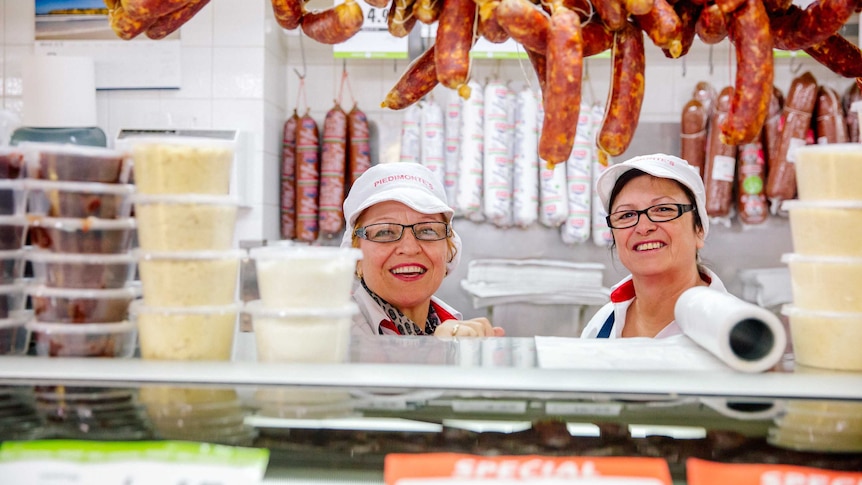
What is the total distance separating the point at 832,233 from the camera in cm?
108

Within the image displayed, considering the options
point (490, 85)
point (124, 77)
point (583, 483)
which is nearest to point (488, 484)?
point (583, 483)

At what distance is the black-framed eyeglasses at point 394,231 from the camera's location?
238cm

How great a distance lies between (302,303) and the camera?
3.44 ft

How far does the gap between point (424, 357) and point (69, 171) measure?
0.59m

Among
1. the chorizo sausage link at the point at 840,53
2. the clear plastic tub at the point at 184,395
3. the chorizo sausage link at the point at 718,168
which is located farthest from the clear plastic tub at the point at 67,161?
the chorizo sausage link at the point at 718,168

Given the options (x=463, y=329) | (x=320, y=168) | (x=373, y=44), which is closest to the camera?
(x=463, y=329)

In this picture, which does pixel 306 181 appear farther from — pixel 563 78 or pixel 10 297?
pixel 563 78

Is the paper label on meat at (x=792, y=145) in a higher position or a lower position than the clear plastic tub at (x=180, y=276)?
higher

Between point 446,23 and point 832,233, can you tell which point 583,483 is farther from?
point 446,23

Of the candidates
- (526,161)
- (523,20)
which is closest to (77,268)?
(523,20)

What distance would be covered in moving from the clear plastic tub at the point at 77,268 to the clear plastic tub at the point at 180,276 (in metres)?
0.05

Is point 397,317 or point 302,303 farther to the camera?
point 397,317

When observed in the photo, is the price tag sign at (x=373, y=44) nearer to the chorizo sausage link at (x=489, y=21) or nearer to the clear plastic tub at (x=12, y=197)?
the chorizo sausage link at (x=489, y=21)

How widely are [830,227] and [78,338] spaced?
44.1 inches
